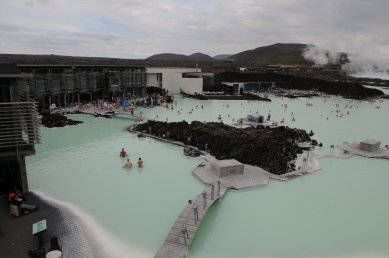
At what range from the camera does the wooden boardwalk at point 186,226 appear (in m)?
10.1

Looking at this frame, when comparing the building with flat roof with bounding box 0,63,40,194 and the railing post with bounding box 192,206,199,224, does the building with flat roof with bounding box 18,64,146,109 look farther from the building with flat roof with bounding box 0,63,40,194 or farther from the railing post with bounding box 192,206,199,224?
the railing post with bounding box 192,206,199,224

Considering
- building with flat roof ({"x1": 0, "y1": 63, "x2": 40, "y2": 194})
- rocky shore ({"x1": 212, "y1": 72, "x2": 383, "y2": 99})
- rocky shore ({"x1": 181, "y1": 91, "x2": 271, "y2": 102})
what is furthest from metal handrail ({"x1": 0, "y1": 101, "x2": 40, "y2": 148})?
rocky shore ({"x1": 212, "y1": 72, "x2": 383, "y2": 99})

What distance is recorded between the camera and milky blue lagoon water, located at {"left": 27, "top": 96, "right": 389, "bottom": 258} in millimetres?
11250

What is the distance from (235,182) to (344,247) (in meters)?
5.93

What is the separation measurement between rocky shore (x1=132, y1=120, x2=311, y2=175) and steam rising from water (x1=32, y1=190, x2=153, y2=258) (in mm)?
9559

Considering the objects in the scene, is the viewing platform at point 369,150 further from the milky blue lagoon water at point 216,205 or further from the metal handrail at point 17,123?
the metal handrail at point 17,123

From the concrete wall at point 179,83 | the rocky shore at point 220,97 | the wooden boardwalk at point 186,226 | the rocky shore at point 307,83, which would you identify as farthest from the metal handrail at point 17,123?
the rocky shore at point 307,83

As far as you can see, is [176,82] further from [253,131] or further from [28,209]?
[28,209]

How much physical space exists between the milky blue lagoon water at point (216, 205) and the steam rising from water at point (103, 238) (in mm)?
40

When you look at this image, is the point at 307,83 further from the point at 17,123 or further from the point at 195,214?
the point at 17,123

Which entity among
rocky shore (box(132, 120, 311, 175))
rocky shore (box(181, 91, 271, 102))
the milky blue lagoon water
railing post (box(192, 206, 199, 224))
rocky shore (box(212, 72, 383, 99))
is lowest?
the milky blue lagoon water

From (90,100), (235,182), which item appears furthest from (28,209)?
(90,100)

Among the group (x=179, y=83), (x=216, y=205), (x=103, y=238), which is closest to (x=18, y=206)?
(x=103, y=238)

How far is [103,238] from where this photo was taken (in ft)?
36.7
